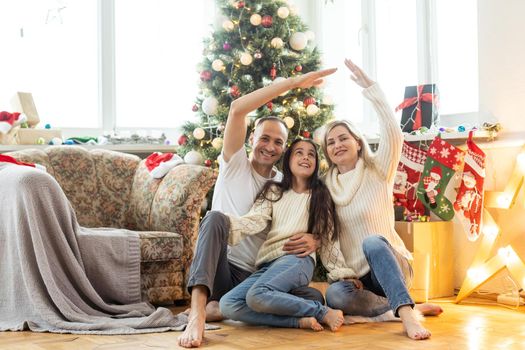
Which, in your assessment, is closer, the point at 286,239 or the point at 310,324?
the point at 310,324

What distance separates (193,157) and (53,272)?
57.3 inches

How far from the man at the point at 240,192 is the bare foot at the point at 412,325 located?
0.41m

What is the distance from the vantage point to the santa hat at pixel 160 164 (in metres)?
3.73

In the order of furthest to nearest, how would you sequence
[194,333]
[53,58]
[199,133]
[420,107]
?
1. [53,58]
2. [199,133]
3. [420,107]
4. [194,333]

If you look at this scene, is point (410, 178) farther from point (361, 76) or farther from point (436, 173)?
point (361, 76)

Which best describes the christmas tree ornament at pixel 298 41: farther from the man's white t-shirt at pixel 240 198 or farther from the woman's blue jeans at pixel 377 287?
the woman's blue jeans at pixel 377 287

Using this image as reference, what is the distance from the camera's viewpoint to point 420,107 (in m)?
4.11

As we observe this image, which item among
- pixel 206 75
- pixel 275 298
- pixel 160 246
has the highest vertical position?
pixel 206 75

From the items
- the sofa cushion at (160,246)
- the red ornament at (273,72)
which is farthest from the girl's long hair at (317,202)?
the red ornament at (273,72)

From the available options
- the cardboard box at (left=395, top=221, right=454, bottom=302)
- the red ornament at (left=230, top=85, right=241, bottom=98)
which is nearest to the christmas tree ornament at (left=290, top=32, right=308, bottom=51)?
the red ornament at (left=230, top=85, right=241, bottom=98)

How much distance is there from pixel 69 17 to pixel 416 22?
2.26 m

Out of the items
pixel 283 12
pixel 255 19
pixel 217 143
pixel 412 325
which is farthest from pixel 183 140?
pixel 412 325

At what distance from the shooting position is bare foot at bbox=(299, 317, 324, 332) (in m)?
2.64

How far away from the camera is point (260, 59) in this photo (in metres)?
4.25
